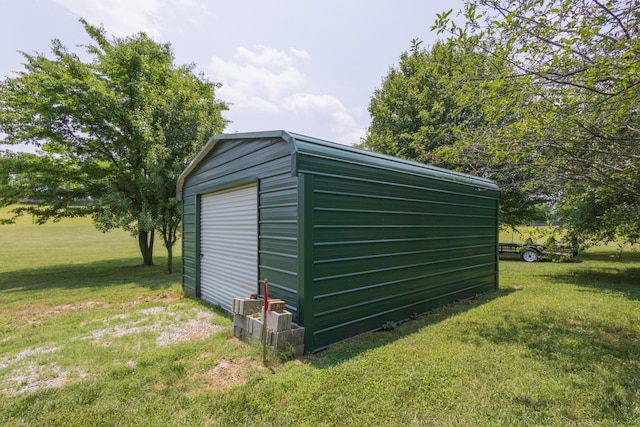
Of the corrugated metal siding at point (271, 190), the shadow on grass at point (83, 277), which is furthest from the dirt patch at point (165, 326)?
the shadow on grass at point (83, 277)

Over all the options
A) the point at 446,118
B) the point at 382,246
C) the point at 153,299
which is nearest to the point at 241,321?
the point at 382,246

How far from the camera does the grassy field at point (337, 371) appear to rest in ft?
7.70

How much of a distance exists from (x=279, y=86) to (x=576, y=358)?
8.17 m

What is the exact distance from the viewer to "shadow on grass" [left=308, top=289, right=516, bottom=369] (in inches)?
129

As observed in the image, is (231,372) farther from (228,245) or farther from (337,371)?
(228,245)

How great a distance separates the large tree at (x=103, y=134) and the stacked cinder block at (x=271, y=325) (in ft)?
21.6

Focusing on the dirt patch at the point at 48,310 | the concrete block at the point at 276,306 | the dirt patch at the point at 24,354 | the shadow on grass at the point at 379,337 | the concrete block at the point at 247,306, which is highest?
the concrete block at the point at 276,306

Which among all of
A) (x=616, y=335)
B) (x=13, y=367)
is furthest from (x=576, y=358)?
(x=13, y=367)

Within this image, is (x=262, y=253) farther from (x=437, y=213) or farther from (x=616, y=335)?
(x=616, y=335)

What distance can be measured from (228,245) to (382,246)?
2658 millimetres

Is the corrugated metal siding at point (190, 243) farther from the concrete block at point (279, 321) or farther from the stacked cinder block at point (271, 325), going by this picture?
the concrete block at point (279, 321)

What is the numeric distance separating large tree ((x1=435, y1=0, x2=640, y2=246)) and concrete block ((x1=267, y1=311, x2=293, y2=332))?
3.09 metres

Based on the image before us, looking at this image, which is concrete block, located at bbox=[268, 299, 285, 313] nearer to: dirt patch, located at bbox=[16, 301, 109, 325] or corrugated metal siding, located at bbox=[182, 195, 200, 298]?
corrugated metal siding, located at bbox=[182, 195, 200, 298]

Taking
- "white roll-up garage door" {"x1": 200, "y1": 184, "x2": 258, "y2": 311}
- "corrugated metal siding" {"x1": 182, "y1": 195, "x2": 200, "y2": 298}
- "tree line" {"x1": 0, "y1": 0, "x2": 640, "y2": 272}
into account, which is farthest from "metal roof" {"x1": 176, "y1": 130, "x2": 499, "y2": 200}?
"corrugated metal siding" {"x1": 182, "y1": 195, "x2": 200, "y2": 298}
